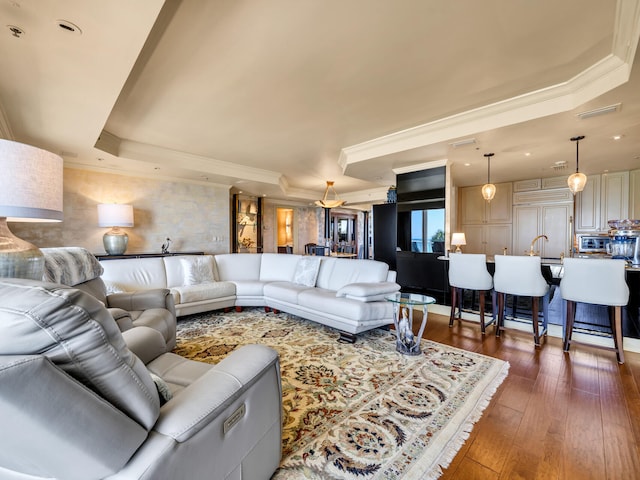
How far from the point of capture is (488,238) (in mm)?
7035

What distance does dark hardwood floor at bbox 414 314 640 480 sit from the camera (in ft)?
4.61

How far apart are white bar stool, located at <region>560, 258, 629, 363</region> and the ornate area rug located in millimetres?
1011

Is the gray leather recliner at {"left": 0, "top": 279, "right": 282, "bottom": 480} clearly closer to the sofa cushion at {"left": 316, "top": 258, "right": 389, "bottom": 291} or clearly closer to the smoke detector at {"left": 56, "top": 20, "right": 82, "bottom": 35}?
the smoke detector at {"left": 56, "top": 20, "right": 82, "bottom": 35}

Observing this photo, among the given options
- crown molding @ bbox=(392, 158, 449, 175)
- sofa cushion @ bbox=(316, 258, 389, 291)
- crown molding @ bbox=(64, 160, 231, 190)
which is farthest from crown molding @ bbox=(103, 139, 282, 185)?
sofa cushion @ bbox=(316, 258, 389, 291)

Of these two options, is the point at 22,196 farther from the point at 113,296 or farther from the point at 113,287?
the point at 113,287

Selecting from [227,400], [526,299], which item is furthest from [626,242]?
[227,400]

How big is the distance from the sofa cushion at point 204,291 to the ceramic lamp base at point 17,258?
2321mm

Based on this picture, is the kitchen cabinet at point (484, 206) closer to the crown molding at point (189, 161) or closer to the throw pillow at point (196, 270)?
the crown molding at point (189, 161)

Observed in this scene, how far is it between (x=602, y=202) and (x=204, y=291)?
7.48 meters

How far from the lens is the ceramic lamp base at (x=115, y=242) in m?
4.84

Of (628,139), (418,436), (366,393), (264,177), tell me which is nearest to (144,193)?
(264,177)

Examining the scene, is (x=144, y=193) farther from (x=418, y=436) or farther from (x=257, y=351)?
(x=418, y=436)

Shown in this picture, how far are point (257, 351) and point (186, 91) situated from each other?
2.88m

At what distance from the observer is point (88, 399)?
0.65 metres
